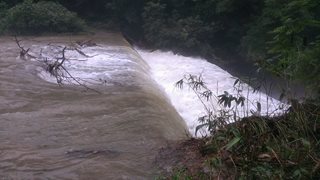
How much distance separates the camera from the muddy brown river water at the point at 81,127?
656 centimetres

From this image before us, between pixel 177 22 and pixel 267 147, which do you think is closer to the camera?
pixel 267 147

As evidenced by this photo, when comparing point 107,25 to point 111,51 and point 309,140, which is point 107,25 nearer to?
point 111,51

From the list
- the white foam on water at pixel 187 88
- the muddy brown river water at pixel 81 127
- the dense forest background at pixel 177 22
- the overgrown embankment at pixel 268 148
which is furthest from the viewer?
the dense forest background at pixel 177 22

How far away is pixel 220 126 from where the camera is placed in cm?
569

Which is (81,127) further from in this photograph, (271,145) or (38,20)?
(38,20)

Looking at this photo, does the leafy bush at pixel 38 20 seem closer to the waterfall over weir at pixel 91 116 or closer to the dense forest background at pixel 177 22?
the dense forest background at pixel 177 22

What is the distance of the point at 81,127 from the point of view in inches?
325

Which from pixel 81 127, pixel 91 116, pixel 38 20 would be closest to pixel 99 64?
pixel 91 116

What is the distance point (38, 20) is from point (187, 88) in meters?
11.1

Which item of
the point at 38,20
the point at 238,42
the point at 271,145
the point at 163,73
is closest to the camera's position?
the point at 271,145

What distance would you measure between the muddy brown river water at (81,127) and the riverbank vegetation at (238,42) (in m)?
1.17

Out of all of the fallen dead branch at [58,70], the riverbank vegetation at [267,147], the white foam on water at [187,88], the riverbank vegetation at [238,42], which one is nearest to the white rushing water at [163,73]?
the white foam on water at [187,88]

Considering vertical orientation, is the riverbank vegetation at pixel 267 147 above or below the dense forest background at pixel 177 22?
below

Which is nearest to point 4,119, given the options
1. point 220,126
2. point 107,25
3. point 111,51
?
point 220,126
